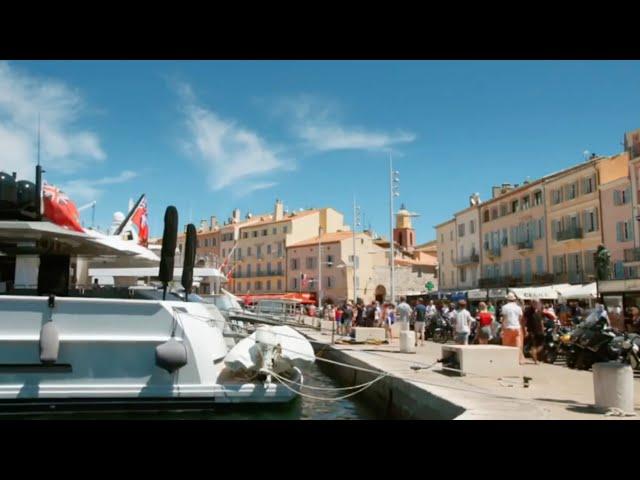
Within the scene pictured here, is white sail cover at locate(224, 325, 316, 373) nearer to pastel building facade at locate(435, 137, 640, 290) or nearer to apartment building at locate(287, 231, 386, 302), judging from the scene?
pastel building facade at locate(435, 137, 640, 290)

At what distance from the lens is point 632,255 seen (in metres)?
35.0

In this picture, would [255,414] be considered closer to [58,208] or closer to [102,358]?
[102,358]

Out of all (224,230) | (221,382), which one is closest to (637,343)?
(221,382)

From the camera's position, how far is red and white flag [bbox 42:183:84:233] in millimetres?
8327

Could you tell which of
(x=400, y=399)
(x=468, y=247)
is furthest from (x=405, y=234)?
(x=400, y=399)

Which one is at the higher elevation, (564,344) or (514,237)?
(514,237)

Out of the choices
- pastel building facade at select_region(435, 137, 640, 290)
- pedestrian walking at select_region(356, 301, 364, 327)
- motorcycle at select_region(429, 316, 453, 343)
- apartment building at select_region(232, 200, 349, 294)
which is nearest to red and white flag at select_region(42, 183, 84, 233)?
motorcycle at select_region(429, 316, 453, 343)

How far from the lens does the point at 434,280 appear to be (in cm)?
7712

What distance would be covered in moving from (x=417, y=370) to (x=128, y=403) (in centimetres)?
528

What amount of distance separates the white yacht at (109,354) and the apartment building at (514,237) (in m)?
40.4

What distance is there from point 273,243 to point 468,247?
92.4ft

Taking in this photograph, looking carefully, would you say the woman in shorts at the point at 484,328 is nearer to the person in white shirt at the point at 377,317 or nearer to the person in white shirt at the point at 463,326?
the person in white shirt at the point at 463,326

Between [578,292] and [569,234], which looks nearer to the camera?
[578,292]
